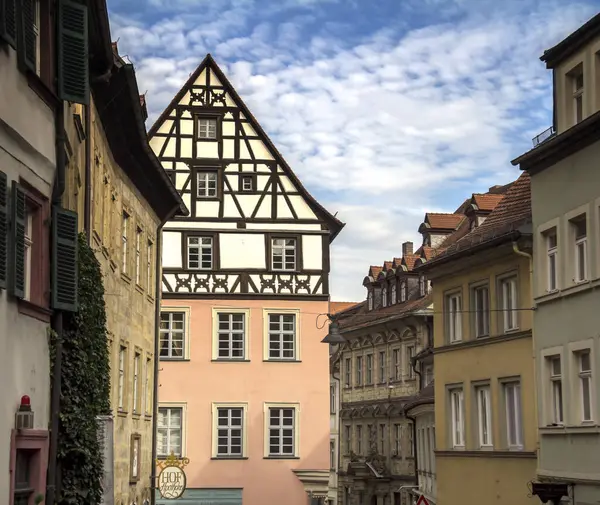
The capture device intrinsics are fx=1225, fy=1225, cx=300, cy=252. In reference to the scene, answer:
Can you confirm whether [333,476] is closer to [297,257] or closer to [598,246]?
[297,257]

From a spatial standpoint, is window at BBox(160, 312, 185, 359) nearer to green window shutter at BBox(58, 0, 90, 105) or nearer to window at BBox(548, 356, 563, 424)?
window at BBox(548, 356, 563, 424)

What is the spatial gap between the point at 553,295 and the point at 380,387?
31.9 m

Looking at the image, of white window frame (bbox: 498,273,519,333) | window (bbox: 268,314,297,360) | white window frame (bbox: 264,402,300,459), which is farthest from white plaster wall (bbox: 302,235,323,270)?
white window frame (bbox: 498,273,519,333)

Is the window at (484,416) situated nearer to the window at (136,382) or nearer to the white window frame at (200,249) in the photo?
the window at (136,382)

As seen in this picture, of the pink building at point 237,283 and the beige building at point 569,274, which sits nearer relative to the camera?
the beige building at point 569,274

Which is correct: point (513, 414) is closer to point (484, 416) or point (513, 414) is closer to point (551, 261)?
point (484, 416)

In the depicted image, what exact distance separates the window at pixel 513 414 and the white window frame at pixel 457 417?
7.72 ft

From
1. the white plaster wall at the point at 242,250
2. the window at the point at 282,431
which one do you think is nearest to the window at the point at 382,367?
the window at the point at 282,431

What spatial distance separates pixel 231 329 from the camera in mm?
39969

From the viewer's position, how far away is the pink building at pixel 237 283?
39.4m

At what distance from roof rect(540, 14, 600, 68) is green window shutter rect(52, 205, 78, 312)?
439 inches

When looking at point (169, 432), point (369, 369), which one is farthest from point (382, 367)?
point (169, 432)

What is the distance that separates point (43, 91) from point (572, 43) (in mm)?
12106

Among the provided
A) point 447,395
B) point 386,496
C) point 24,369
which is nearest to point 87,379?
point 24,369
